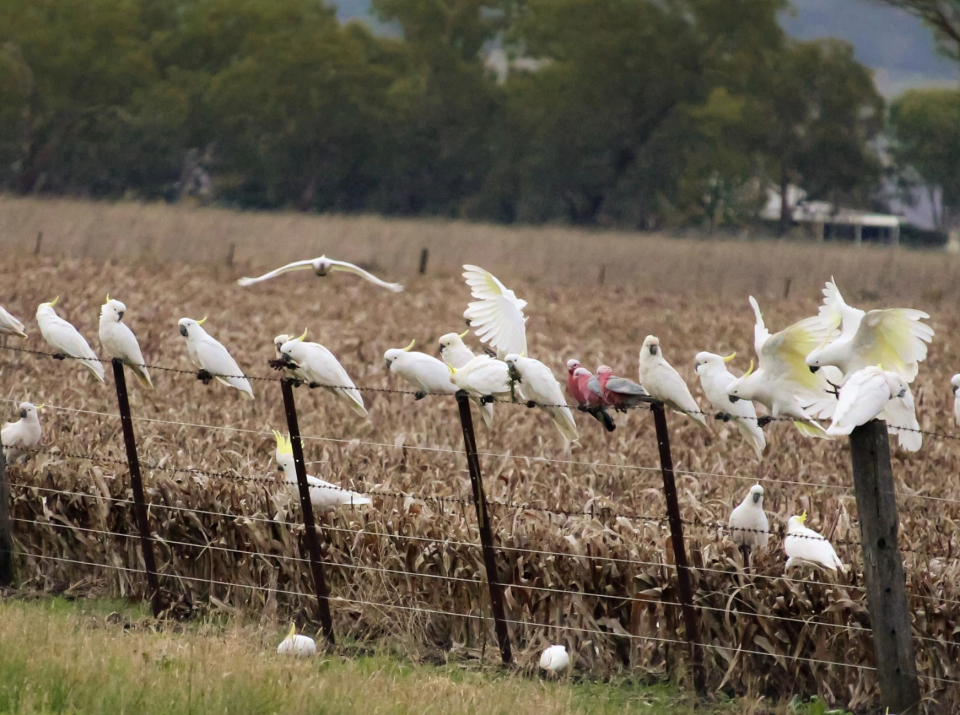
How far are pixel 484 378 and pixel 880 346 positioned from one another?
1.82 meters

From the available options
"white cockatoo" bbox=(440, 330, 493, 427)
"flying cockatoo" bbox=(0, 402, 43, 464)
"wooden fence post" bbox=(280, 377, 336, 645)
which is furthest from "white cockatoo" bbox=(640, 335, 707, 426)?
"flying cockatoo" bbox=(0, 402, 43, 464)

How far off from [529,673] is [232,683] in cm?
188

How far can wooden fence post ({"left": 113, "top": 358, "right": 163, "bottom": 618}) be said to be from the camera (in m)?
7.00

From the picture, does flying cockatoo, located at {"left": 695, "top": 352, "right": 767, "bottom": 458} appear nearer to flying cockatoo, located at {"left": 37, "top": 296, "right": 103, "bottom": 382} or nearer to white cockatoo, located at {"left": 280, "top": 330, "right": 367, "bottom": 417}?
white cockatoo, located at {"left": 280, "top": 330, "right": 367, "bottom": 417}

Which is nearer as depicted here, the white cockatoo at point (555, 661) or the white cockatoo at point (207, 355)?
the white cockatoo at point (555, 661)

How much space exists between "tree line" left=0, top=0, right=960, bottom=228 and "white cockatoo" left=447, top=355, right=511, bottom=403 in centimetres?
4858

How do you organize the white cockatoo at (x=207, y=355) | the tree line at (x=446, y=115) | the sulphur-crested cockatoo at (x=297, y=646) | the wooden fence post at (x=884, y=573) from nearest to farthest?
the wooden fence post at (x=884, y=573) < the sulphur-crested cockatoo at (x=297, y=646) < the white cockatoo at (x=207, y=355) < the tree line at (x=446, y=115)

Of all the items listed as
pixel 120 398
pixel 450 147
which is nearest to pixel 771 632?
pixel 120 398

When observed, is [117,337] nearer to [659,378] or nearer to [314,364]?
[314,364]

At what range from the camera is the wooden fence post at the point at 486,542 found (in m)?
6.32

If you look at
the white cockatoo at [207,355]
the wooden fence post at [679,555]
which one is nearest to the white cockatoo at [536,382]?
the wooden fence post at [679,555]

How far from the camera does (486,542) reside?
21.3ft

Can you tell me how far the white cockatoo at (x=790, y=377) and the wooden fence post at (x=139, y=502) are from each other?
10.8 feet

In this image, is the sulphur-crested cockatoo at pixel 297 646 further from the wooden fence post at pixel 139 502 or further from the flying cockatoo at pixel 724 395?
the flying cockatoo at pixel 724 395
